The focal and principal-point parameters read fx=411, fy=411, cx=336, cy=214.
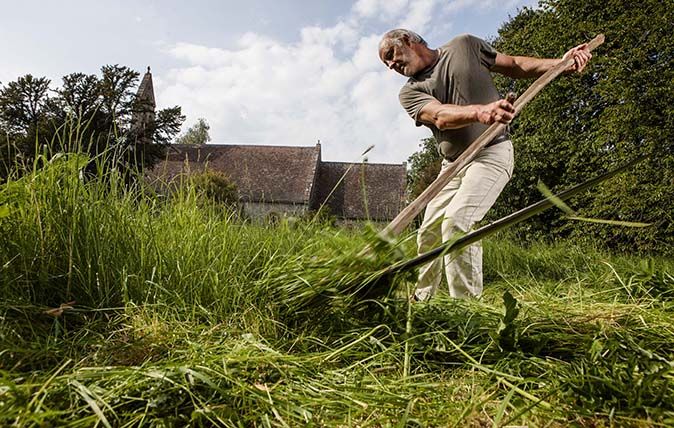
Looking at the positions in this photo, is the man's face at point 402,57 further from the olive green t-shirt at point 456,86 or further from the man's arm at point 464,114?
the man's arm at point 464,114

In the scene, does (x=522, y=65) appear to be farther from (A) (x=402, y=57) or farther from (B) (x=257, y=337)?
(B) (x=257, y=337)

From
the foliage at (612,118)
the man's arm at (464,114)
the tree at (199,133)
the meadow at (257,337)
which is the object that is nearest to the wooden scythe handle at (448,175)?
the man's arm at (464,114)

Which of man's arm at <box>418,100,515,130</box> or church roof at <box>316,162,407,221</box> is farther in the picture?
church roof at <box>316,162,407,221</box>

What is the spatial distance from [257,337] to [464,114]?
1502 millimetres

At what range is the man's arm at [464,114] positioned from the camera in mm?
1924

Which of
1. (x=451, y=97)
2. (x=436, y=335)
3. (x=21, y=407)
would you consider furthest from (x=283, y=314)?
(x=451, y=97)

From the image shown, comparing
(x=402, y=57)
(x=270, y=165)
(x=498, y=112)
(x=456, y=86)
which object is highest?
(x=270, y=165)

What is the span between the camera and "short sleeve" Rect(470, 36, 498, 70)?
9.23 ft

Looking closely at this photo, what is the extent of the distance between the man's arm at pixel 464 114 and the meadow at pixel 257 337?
849 millimetres

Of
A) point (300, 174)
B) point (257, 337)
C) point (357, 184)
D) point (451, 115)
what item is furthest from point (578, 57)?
point (300, 174)

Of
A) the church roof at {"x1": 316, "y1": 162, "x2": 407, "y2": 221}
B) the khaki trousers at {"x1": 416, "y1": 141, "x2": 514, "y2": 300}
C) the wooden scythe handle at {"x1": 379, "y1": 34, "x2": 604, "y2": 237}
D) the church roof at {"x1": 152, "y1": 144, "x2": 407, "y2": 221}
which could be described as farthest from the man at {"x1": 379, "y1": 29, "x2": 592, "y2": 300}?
the church roof at {"x1": 316, "y1": 162, "x2": 407, "y2": 221}

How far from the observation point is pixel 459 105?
2629mm

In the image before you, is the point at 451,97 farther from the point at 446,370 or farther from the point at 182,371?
the point at 182,371

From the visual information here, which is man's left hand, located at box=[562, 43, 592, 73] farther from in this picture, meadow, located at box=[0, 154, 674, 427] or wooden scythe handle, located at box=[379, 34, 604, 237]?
meadow, located at box=[0, 154, 674, 427]
